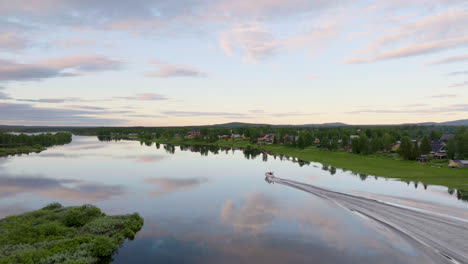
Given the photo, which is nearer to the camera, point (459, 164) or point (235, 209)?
point (235, 209)

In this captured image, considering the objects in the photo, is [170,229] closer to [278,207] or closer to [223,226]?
[223,226]

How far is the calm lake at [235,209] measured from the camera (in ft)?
99.0

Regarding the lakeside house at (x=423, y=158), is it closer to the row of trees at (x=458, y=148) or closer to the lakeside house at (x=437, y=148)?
the row of trees at (x=458, y=148)

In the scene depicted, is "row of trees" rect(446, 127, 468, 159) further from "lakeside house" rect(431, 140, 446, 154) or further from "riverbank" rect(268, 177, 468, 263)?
"riverbank" rect(268, 177, 468, 263)

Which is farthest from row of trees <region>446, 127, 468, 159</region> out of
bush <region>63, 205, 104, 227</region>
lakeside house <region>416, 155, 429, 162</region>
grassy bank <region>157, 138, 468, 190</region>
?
bush <region>63, 205, 104, 227</region>

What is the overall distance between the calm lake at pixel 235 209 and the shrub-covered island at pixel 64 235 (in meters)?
2.13

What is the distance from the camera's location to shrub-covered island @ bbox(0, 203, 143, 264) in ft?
88.4

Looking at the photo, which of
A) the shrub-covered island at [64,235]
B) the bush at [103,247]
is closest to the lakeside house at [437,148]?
the shrub-covered island at [64,235]

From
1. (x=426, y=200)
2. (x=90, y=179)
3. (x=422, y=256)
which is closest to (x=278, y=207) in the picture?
(x=422, y=256)

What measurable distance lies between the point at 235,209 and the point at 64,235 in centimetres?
2432

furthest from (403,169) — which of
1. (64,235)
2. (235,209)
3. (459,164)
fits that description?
(64,235)

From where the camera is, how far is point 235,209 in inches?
1781

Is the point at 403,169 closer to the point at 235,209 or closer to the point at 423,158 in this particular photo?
the point at 423,158

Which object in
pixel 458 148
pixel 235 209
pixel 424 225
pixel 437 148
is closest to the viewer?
pixel 424 225
